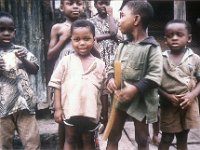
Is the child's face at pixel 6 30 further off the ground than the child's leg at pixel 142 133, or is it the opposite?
the child's face at pixel 6 30

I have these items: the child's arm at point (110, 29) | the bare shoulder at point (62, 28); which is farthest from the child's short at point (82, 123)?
the child's arm at point (110, 29)

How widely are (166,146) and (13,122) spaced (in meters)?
1.51

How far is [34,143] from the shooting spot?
3488mm

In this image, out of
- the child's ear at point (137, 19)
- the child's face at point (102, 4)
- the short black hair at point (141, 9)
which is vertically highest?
the child's face at point (102, 4)

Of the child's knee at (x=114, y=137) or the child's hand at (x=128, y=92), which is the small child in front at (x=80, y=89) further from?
the child's hand at (x=128, y=92)

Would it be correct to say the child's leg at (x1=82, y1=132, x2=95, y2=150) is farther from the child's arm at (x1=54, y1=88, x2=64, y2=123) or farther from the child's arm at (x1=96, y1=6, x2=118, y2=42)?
the child's arm at (x1=96, y1=6, x2=118, y2=42)

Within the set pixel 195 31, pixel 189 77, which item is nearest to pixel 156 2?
pixel 195 31

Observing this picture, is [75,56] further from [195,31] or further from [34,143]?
[195,31]

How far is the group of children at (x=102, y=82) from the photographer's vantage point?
2.93 m

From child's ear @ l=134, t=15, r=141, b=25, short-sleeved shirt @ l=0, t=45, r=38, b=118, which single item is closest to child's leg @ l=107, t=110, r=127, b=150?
child's ear @ l=134, t=15, r=141, b=25

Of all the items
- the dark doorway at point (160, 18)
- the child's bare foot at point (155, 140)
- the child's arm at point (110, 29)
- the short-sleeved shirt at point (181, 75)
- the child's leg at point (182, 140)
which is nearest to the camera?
the short-sleeved shirt at point (181, 75)

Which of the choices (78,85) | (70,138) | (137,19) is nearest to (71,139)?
(70,138)

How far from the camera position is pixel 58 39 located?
11.4ft

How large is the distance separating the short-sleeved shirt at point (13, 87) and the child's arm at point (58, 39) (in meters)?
0.23
